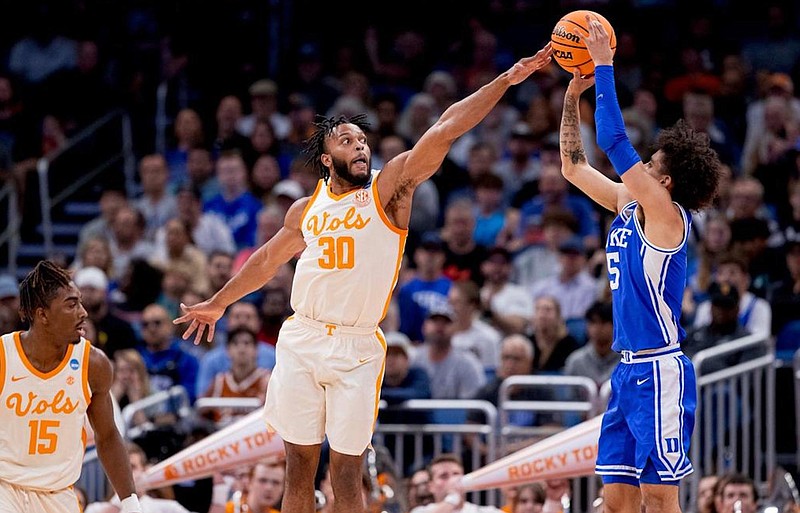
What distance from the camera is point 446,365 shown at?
517 inches

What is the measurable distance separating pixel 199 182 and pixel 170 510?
264 inches

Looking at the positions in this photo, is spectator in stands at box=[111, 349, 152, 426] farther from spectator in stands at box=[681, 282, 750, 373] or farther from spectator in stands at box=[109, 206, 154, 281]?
spectator in stands at box=[681, 282, 750, 373]

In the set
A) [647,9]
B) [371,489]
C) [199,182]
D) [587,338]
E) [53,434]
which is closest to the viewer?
[53,434]

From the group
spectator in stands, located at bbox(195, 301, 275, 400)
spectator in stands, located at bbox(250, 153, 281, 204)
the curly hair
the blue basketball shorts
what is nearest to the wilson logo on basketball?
the curly hair

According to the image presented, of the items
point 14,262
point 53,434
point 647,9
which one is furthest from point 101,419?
point 647,9

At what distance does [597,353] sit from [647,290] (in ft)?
15.7

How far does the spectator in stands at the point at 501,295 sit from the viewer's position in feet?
45.9

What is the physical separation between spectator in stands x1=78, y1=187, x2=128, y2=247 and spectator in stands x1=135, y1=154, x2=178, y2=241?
0.96ft

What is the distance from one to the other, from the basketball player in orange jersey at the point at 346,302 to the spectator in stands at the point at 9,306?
6216mm

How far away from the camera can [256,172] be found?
53.6ft

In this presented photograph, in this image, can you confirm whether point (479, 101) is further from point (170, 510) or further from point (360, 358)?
point (170, 510)

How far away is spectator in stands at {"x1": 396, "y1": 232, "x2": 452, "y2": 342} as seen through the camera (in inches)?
559

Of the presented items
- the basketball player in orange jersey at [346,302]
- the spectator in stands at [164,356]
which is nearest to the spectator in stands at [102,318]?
the spectator in stands at [164,356]

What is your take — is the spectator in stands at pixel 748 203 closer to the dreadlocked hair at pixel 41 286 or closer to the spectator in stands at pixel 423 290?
the spectator in stands at pixel 423 290
